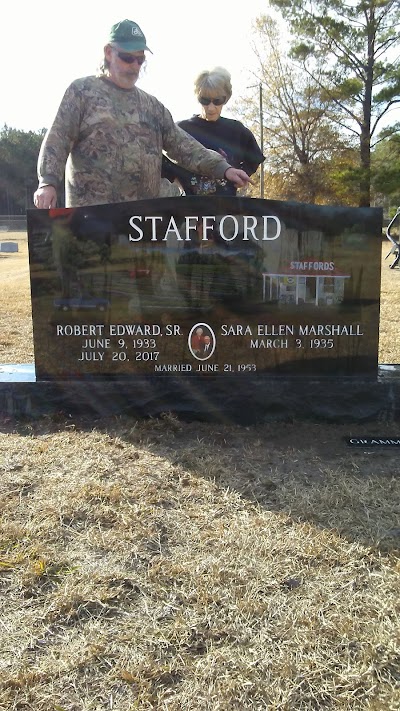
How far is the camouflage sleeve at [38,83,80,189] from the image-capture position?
3.07 m

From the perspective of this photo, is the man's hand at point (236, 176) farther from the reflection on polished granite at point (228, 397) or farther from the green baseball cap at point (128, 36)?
the reflection on polished granite at point (228, 397)

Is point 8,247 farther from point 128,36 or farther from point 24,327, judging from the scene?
point 128,36

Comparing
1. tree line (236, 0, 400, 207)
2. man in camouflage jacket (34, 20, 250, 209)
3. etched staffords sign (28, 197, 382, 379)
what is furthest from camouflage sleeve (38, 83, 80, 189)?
tree line (236, 0, 400, 207)

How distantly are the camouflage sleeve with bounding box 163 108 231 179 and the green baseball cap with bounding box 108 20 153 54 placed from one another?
1.34ft

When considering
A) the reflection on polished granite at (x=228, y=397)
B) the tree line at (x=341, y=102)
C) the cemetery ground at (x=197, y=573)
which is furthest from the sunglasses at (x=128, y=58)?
→ the tree line at (x=341, y=102)

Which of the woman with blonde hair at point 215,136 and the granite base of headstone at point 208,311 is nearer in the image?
the granite base of headstone at point 208,311

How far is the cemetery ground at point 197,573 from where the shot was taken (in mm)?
1448

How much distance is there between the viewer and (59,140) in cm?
309

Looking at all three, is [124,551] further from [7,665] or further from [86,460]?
[86,460]

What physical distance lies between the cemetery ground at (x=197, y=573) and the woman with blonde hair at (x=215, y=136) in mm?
1524

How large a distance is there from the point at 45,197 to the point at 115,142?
485mm

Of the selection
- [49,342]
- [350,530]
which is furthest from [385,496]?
[49,342]

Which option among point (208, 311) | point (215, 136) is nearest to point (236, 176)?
point (215, 136)

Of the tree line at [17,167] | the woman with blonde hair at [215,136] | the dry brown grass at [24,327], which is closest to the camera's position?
the woman with blonde hair at [215,136]
